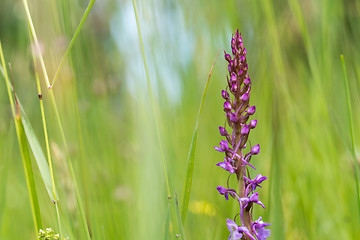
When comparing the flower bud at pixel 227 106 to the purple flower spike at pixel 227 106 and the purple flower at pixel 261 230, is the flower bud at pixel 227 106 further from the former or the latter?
the purple flower at pixel 261 230

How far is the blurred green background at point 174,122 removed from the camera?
937 mm

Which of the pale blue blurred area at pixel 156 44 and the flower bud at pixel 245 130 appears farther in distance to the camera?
the pale blue blurred area at pixel 156 44

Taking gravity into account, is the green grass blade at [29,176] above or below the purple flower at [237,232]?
above

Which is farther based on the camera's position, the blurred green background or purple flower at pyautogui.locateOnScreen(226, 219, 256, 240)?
the blurred green background

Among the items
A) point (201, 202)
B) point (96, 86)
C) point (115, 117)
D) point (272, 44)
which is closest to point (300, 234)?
point (201, 202)

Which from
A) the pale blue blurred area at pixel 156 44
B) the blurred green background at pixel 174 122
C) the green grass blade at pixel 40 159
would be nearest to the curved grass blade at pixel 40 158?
the green grass blade at pixel 40 159

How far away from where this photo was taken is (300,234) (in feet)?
4.62

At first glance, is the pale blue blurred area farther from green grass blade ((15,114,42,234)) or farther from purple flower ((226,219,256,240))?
purple flower ((226,219,256,240))

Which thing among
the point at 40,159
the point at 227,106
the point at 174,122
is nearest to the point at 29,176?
the point at 40,159

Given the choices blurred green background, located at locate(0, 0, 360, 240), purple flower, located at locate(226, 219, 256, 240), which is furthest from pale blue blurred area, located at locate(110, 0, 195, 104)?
purple flower, located at locate(226, 219, 256, 240)

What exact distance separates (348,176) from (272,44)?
70 centimetres

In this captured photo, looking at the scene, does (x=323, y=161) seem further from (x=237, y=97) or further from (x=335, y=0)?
(x=237, y=97)

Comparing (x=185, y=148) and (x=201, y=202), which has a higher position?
(x=185, y=148)

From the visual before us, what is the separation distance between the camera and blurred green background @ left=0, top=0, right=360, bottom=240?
937 millimetres
